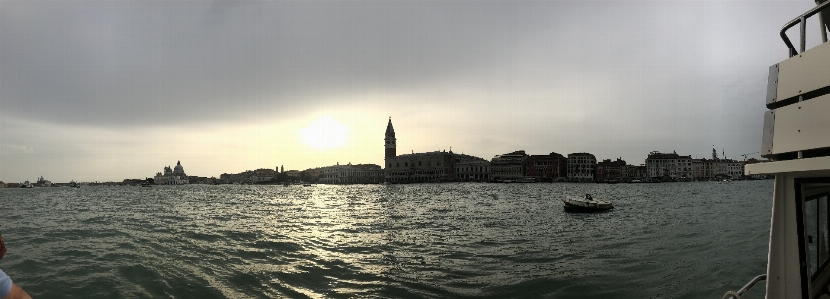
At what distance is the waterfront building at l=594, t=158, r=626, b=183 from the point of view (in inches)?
6496

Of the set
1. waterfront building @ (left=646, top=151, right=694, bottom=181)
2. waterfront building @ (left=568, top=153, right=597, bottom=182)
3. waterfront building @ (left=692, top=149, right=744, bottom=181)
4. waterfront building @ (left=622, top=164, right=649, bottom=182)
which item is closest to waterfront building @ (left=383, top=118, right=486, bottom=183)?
waterfront building @ (left=568, top=153, right=597, bottom=182)

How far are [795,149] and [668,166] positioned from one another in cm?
19438

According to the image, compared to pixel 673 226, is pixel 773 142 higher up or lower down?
higher up

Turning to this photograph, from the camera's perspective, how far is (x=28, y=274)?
12086mm

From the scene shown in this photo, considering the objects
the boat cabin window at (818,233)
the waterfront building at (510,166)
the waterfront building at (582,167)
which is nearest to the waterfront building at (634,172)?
the waterfront building at (582,167)

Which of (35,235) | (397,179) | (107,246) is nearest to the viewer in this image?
(107,246)

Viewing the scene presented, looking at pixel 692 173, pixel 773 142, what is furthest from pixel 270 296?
pixel 692 173

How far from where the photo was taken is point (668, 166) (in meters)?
168

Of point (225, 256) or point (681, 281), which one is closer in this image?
point (681, 281)

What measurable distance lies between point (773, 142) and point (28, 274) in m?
17.9

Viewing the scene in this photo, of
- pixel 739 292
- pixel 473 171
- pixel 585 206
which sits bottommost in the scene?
pixel 585 206

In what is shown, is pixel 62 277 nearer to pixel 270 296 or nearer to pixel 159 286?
pixel 159 286

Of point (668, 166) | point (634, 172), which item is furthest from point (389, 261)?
point (668, 166)

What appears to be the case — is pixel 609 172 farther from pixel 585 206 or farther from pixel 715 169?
pixel 585 206
